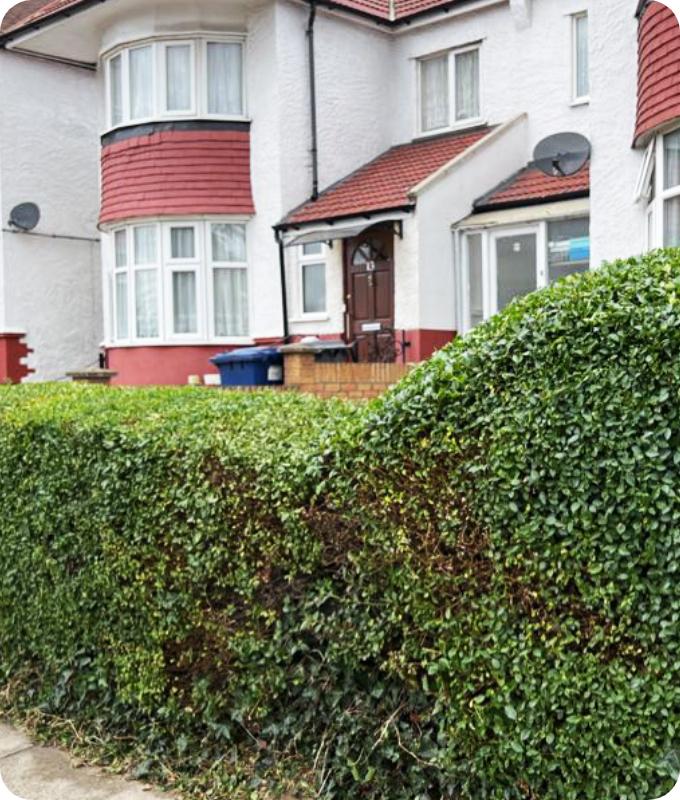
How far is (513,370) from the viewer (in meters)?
3.45

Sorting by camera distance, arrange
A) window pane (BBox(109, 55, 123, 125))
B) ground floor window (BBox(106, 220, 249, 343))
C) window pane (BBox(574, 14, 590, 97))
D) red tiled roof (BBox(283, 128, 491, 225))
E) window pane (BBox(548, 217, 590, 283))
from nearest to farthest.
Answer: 1. window pane (BBox(548, 217, 590, 283))
2. red tiled roof (BBox(283, 128, 491, 225))
3. window pane (BBox(574, 14, 590, 97))
4. ground floor window (BBox(106, 220, 249, 343))
5. window pane (BBox(109, 55, 123, 125))

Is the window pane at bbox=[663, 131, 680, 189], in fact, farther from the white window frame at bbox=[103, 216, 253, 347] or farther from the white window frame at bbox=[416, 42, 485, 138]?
the white window frame at bbox=[103, 216, 253, 347]

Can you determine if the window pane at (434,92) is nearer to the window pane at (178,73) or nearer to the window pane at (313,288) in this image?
the window pane at (313,288)

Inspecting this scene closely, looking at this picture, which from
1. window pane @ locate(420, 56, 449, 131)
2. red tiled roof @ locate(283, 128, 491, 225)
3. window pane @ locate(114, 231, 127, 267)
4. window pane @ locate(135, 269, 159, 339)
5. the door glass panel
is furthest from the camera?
window pane @ locate(114, 231, 127, 267)

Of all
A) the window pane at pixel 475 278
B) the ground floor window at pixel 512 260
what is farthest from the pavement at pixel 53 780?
the window pane at pixel 475 278

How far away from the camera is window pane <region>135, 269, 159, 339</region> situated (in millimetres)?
16047

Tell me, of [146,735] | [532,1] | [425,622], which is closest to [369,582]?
[425,622]

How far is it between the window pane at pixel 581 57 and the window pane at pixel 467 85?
184 centimetres

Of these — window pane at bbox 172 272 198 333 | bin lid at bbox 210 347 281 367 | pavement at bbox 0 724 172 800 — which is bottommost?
pavement at bbox 0 724 172 800

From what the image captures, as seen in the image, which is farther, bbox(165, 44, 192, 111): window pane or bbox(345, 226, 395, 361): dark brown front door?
bbox(165, 44, 192, 111): window pane

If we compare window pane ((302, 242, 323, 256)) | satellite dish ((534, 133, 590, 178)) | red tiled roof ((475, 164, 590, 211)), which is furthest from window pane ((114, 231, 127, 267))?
satellite dish ((534, 133, 590, 178))

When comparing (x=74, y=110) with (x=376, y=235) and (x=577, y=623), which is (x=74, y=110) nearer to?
(x=376, y=235)

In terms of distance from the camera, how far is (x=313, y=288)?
15.6 metres

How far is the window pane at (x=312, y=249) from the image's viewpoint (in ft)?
51.0
